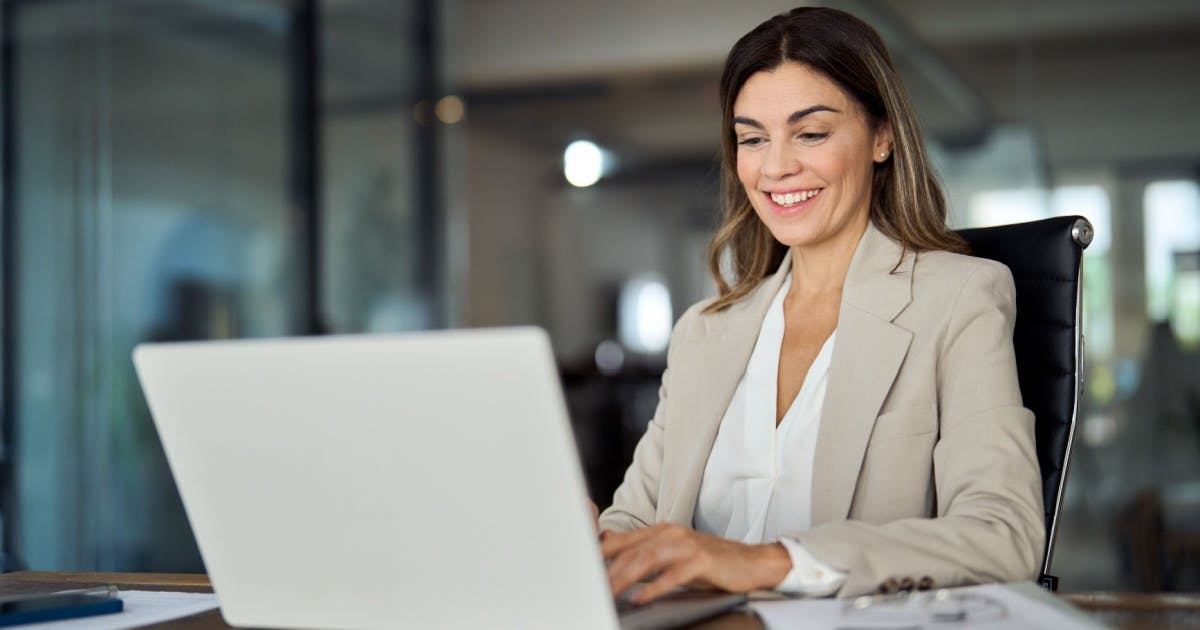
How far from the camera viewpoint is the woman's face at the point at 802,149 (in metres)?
1.71

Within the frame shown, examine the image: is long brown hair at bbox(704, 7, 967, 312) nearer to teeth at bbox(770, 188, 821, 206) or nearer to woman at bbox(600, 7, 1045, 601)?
woman at bbox(600, 7, 1045, 601)

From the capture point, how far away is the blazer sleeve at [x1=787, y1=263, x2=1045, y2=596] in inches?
44.6

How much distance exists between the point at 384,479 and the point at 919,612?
438mm

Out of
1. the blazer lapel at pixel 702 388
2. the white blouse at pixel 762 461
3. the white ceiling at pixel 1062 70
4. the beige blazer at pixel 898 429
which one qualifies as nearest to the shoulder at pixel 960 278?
the beige blazer at pixel 898 429

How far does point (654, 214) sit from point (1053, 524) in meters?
12.3

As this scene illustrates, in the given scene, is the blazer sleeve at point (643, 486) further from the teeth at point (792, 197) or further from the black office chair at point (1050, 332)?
the black office chair at point (1050, 332)

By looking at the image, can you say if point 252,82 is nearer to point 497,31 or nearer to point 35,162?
point 35,162

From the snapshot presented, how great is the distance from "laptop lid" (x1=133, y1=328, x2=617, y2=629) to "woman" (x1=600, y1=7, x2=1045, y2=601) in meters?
0.45

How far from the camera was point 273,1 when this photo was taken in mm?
4953

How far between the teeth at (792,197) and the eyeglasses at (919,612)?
0.80 metres

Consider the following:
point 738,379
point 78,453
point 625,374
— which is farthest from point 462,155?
point 738,379

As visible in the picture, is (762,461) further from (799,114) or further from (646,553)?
(646,553)

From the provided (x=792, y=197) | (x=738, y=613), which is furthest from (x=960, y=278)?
(x=738, y=613)

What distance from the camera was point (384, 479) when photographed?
35.6 inches
